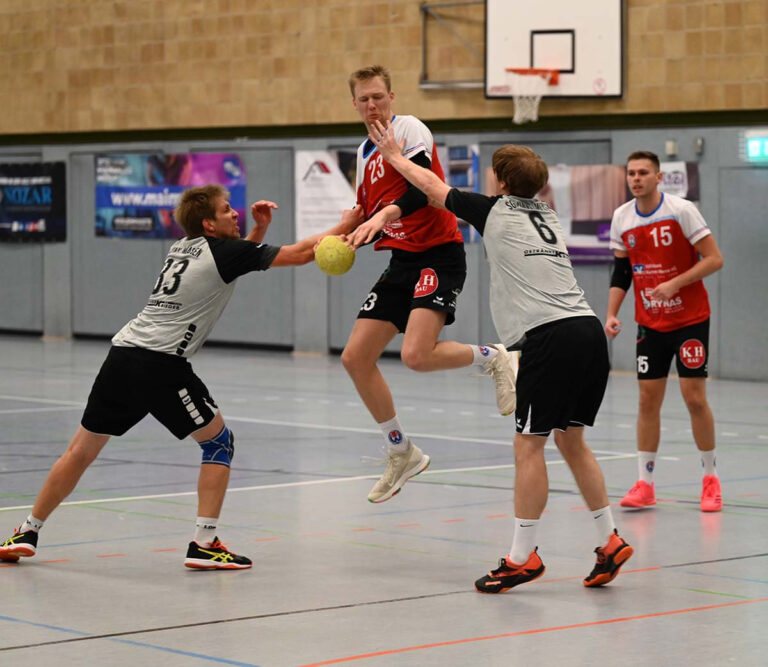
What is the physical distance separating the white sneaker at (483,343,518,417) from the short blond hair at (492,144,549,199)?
2289 mm

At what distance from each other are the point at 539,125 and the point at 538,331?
13.8 metres

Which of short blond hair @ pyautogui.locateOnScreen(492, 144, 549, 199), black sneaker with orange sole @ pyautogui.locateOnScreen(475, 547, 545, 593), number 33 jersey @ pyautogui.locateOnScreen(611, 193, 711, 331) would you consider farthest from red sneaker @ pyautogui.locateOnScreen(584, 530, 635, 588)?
number 33 jersey @ pyautogui.locateOnScreen(611, 193, 711, 331)

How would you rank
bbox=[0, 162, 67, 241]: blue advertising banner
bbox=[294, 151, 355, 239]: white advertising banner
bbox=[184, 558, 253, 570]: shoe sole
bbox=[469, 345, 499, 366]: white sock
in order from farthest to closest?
bbox=[0, 162, 67, 241]: blue advertising banner < bbox=[294, 151, 355, 239]: white advertising banner < bbox=[469, 345, 499, 366]: white sock < bbox=[184, 558, 253, 570]: shoe sole

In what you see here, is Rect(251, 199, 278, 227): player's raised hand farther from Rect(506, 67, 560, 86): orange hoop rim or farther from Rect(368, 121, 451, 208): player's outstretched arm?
Rect(506, 67, 560, 86): orange hoop rim

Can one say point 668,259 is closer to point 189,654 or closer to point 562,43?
point 189,654

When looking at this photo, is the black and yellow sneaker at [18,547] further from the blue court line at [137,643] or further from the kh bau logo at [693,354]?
the kh bau logo at [693,354]

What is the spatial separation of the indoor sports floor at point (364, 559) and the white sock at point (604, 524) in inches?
9.1

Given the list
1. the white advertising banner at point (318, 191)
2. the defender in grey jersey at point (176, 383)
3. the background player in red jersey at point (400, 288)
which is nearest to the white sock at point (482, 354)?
the background player in red jersey at point (400, 288)

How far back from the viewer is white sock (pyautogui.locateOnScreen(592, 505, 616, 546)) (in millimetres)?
6832

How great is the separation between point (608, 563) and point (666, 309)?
2.90 m

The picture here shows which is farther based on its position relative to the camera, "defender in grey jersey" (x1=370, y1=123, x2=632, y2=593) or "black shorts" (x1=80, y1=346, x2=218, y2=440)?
"black shorts" (x1=80, y1=346, x2=218, y2=440)

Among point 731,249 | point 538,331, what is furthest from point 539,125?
point 538,331

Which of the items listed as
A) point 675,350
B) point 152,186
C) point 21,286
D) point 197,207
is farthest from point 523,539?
point 21,286

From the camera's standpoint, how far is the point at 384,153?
7320 mm
